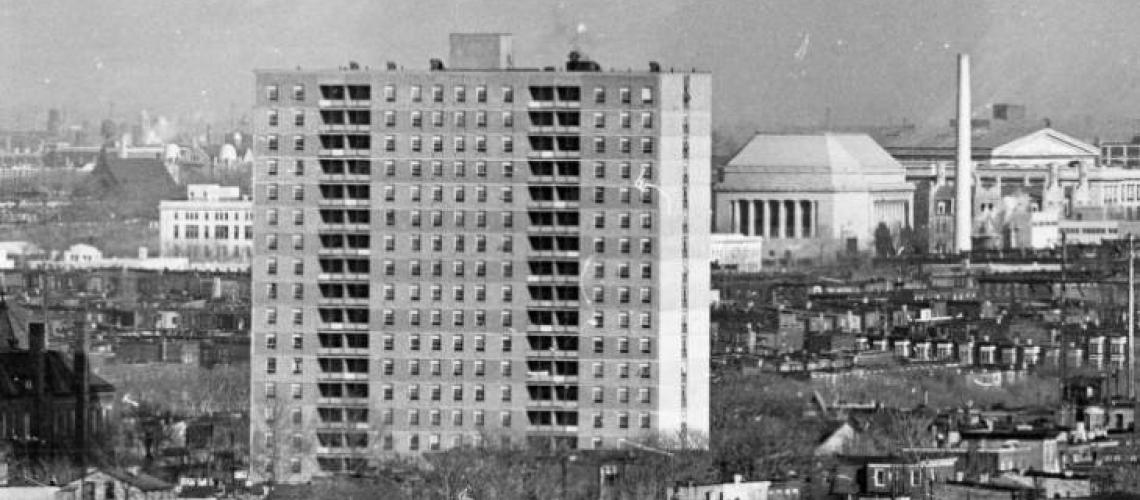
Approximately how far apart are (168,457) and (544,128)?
6235 mm

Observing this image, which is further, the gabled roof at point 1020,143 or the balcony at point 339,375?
the gabled roof at point 1020,143

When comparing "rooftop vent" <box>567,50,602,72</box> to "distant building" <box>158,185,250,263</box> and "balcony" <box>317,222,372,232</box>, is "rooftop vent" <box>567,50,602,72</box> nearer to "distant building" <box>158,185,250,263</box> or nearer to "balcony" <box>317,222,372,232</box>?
"balcony" <box>317,222,372,232</box>

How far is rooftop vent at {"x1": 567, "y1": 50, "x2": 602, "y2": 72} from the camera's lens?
192ft

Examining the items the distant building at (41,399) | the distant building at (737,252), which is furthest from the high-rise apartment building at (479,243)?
the distant building at (737,252)

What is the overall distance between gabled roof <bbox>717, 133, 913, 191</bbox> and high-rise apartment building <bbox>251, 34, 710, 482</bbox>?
58.2m

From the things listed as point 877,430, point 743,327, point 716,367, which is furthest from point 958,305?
point 877,430

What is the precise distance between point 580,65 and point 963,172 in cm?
6495

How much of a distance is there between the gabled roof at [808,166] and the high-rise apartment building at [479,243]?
5821cm

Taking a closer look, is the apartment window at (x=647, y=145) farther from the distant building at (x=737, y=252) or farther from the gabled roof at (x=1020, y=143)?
the gabled roof at (x=1020, y=143)

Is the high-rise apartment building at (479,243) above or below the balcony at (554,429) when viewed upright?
above

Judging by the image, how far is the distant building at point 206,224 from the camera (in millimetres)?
95938

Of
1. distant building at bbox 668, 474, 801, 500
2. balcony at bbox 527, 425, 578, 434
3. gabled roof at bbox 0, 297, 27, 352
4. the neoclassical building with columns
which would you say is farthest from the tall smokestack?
Answer: distant building at bbox 668, 474, 801, 500

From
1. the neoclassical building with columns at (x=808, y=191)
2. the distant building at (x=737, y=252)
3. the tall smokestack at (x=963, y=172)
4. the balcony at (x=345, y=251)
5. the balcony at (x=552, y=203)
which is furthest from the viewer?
the neoclassical building with columns at (x=808, y=191)

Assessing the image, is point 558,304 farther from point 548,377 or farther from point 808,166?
point 808,166
